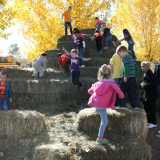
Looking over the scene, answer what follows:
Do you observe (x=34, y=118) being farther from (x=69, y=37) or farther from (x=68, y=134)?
(x=69, y=37)

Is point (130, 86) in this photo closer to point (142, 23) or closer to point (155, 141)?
point (155, 141)

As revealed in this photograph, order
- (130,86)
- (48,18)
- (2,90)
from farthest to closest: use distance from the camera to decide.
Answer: (48,18), (2,90), (130,86)

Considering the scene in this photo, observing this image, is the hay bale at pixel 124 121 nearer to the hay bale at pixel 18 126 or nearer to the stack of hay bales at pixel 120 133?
the stack of hay bales at pixel 120 133

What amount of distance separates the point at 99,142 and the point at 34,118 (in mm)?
1561

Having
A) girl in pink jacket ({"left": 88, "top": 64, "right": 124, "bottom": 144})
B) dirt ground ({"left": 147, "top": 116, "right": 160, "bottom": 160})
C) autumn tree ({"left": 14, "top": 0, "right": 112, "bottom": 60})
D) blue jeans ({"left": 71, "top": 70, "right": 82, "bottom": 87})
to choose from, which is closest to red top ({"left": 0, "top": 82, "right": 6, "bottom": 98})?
blue jeans ({"left": 71, "top": 70, "right": 82, "bottom": 87})

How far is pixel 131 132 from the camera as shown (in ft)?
11.2

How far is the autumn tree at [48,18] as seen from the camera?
37.6ft

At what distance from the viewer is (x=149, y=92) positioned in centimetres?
421

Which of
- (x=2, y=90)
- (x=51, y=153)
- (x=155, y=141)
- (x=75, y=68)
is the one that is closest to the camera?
(x=51, y=153)

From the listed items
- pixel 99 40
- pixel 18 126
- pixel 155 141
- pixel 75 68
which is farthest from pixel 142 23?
Answer: pixel 18 126

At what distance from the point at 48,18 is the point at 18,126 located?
9669 mm

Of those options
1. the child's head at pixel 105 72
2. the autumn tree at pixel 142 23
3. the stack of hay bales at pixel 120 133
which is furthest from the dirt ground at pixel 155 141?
the autumn tree at pixel 142 23

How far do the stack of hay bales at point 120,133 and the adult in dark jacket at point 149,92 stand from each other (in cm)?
88

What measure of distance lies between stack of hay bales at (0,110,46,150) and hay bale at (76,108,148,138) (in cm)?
116
